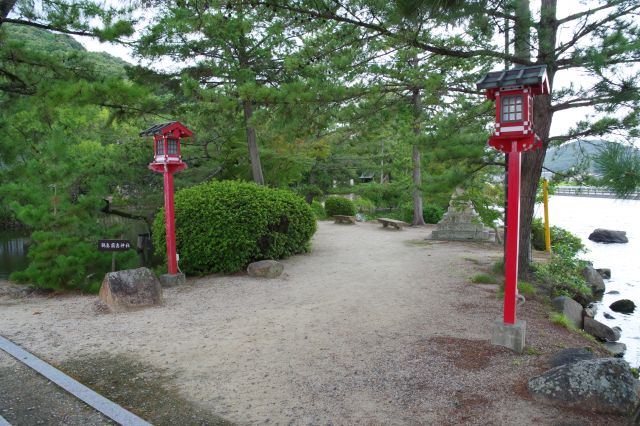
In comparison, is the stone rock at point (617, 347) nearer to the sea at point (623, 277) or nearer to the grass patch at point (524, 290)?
the sea at point (623, 277)

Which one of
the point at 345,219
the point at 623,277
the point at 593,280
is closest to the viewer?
the point at 593,280

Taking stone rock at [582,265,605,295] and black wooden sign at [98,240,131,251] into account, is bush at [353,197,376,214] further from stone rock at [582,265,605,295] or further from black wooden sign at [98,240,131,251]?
black wooden sign at [98,240,131,251]

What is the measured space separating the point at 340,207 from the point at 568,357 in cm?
1663

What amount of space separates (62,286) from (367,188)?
14.6 m

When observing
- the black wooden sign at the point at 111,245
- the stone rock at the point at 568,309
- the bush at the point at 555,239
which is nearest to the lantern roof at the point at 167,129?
the black wooden sign at the point at 111,245

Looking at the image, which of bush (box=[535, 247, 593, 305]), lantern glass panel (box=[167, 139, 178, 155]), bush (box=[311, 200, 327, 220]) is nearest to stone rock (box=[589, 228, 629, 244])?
bush (box=[311, 200, 327, 220])

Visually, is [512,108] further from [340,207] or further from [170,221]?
[340,207]

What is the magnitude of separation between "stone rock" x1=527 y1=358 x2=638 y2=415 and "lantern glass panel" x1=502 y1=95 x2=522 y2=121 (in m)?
2.41

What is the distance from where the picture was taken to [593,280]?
10086 millimetres

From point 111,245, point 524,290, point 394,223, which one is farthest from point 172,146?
point 394,223

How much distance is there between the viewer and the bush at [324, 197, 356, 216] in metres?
20.6

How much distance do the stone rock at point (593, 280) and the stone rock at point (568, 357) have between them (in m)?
6.50

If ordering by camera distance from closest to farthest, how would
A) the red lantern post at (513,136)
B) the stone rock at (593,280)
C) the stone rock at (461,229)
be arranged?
the red lantern post at (513,136) → the stone rock at (593,280) → the stone rock at (461,229)

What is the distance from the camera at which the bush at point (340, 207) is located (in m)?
20.6
